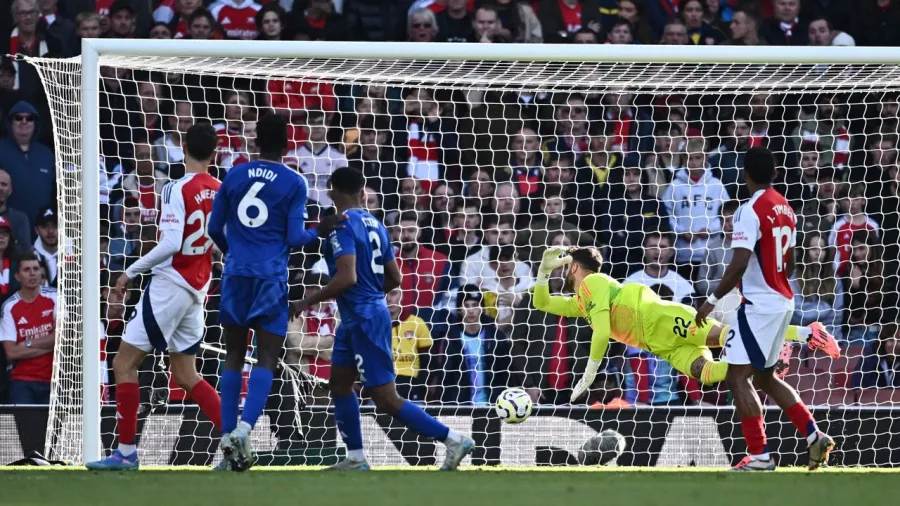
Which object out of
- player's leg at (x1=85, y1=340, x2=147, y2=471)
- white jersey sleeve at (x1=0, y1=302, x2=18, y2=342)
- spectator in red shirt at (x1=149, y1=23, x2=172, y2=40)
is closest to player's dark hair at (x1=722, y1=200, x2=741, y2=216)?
spectator in red shirt at (x1=149, y1=23, x2=172, y2=40)

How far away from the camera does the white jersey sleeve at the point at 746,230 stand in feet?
22.3

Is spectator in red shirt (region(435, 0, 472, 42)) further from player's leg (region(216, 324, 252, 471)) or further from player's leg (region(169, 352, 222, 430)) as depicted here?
player's leg (region(216, 324, 252, 471))

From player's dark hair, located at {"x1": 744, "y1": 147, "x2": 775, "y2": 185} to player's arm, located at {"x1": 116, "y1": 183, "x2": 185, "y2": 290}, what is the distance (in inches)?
117

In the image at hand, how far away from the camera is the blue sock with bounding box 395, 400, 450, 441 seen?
6562 millimetres

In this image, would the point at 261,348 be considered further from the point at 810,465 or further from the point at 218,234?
the point at 810,465

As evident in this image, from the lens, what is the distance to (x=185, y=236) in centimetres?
673

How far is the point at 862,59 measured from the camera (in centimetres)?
775

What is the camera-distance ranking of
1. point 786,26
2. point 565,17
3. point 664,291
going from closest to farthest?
point 664,291 → point 565,17 → point 786,26

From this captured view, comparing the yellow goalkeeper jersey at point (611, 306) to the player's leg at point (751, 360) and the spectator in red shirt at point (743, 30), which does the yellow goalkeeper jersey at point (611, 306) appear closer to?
the player's leg at point (751, 360)

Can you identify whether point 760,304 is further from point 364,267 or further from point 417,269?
point 417,269

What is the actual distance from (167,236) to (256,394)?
0.97 meters

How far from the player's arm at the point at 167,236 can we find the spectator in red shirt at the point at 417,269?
354 centimetres

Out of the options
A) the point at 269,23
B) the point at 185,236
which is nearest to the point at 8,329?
the point at 269,23

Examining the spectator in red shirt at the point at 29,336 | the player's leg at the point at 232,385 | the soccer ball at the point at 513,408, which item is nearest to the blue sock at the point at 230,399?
the player's leg at the point at 232,385
